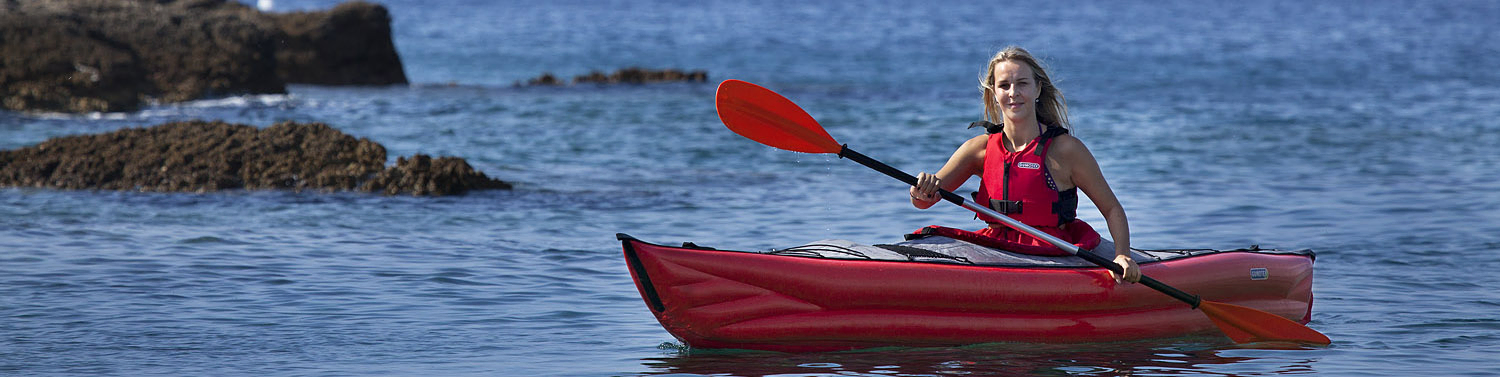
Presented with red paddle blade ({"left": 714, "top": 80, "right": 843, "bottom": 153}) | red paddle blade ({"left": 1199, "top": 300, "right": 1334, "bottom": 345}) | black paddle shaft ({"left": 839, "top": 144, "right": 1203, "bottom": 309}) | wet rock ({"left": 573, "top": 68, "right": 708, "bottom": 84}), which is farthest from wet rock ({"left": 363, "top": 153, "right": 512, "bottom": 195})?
wet rock ({"left": 573, "top": 68, "right": 708, "bottom": 84})

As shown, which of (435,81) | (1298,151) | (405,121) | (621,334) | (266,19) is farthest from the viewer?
(435,81)

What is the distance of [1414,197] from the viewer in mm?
10141

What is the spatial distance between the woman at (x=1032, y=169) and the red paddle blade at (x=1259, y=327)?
0.56 meters

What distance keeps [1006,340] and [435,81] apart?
19996 millimetres

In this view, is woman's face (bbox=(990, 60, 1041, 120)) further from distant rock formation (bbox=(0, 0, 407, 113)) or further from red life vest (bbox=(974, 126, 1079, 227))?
distant rock formation (bbox=(0, 0, 407, 113))

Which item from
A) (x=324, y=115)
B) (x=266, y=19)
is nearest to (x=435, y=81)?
(x=266, y=19)

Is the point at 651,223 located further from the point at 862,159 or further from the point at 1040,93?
the point at 1040,93

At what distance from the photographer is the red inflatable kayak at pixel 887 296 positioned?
16.9 feet

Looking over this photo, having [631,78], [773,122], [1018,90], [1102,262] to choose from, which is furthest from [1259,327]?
[631,78]

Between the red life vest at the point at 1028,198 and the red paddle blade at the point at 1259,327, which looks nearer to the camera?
the red life vest at the point at 1028,198

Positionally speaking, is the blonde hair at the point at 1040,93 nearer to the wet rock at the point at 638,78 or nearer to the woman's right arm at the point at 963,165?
the woman's right arm at the point at 963,165

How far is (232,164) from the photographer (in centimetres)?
1018

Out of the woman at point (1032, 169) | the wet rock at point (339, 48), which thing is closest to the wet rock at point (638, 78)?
the wet rock at point (339, 48)

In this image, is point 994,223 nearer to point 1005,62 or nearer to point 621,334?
point 1005,62
